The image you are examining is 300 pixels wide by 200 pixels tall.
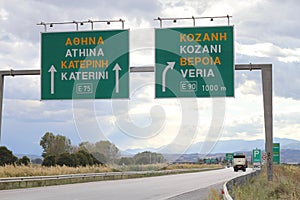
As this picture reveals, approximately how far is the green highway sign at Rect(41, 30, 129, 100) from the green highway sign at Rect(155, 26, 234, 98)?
1660 millimetres

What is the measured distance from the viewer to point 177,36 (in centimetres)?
2717

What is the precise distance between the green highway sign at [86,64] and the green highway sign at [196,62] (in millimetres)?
1660

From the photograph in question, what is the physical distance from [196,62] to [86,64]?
15.7 ft

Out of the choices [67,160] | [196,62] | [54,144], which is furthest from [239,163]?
[196,62]

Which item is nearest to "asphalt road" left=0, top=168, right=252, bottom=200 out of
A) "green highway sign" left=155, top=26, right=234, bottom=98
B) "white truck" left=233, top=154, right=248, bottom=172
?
"green highway sign" left=155, top=26, right=234, bottom=98

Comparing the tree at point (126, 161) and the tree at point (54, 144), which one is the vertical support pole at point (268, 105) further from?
the tree at point (54, 144)

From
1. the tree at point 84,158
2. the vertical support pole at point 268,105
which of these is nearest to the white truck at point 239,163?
the tree at point 84,158

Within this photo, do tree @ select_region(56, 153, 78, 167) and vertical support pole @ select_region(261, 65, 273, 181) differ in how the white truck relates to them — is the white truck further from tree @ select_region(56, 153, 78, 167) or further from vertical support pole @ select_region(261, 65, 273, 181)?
vertical support pole @ select_region(261, 65, 273, 181)

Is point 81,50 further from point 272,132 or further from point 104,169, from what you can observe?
point 104,169

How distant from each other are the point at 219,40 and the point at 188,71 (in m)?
1.88

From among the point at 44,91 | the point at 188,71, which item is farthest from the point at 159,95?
the point at 44,91

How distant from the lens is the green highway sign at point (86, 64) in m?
27.5

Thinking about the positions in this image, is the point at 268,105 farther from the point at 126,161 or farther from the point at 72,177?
the point at 126,161

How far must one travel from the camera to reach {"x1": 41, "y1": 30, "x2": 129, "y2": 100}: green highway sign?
2752 cm
